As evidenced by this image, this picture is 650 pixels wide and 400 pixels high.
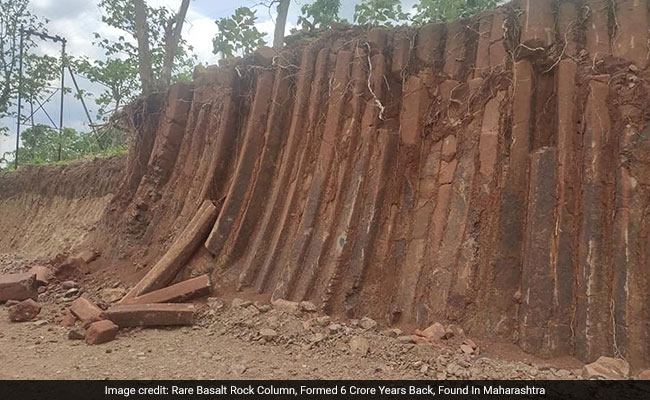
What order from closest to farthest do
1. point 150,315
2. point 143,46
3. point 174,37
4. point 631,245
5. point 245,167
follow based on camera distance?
point 631,245, point 150,315, point 245,167, point 143,46, point 174,37

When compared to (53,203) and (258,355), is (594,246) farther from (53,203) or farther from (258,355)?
(53,203)

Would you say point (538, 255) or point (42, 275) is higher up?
point (538, 255)

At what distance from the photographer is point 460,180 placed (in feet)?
15.6

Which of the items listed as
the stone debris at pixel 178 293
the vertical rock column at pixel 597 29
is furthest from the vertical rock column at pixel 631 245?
the stone debris at pixel 178 293

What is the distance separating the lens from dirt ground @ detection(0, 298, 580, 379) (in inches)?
134

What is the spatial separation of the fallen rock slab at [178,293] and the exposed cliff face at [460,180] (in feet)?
1.10

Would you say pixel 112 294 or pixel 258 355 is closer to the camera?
pixel 258 355

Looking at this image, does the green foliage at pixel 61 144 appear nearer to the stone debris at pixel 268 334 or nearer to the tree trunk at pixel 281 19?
the tree trunk at pixel 281 19

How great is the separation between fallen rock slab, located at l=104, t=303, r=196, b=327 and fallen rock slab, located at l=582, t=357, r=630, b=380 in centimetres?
370

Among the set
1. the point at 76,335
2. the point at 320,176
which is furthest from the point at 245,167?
the point at 76,335

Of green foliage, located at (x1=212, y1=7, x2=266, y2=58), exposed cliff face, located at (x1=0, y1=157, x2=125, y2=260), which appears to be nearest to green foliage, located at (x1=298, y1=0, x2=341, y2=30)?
green foliage, located at (x1=212, y1=7, x2=266, y2=58)
